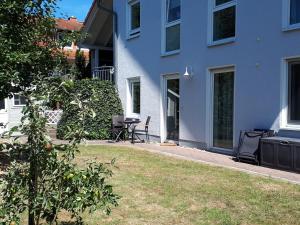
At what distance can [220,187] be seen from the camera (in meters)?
6.68

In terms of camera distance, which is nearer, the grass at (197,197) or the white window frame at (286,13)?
the grass at (197,197)

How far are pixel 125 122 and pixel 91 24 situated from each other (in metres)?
7.14

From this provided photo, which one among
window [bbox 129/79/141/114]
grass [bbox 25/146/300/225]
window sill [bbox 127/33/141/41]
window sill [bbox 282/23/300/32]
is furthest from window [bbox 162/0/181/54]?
grass [bbox 25/146/300/225]

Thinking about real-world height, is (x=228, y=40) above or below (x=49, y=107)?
above

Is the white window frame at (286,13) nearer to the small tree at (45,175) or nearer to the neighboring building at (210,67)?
the neighboring building at (210,67)

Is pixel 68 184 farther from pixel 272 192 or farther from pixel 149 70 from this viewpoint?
pixel 149 70

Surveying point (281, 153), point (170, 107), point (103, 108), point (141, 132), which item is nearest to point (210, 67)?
point (170, 107)

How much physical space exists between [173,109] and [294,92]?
488 centimetres

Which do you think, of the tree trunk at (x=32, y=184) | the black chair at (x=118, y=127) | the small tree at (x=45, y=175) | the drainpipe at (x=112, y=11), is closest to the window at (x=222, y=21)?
the black chair at (x=118, y=127)

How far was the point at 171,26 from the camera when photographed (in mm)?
12758

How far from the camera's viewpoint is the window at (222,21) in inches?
405

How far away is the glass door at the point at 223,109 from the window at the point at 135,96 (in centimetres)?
462

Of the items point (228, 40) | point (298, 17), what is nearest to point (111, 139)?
point (228, 40)

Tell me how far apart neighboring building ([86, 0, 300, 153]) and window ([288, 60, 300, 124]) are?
0.07ft
